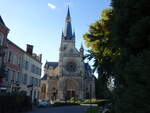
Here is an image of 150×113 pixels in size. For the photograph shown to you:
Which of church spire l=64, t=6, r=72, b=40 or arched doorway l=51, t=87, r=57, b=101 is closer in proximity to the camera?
arched doorway l=51, t=87, r=57, b=101

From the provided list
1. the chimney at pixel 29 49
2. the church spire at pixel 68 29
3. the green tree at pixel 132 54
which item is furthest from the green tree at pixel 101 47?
the church spire at pixel 68 29

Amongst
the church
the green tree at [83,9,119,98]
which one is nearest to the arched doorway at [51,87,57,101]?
the church

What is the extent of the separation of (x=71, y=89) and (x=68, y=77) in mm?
3893

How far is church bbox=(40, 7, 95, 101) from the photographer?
7269 centimetres

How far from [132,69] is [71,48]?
238 feet

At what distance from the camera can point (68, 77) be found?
241ft

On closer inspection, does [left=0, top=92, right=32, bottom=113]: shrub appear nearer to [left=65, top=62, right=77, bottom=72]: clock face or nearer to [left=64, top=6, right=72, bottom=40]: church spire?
[left=65, top=62, right=77, bottom=72]: clock face

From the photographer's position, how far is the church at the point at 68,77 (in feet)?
238

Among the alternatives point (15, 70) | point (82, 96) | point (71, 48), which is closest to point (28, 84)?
point (15, 70)

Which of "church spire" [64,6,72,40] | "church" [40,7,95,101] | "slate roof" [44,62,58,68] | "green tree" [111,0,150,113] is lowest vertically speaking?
"green tree" [111,0,150,113]

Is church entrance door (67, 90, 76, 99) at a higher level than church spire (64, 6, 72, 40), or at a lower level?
lower

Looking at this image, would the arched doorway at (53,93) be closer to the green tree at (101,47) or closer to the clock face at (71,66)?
the clock face at (71,66)

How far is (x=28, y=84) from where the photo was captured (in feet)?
151

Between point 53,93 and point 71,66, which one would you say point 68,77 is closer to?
point 71,66
